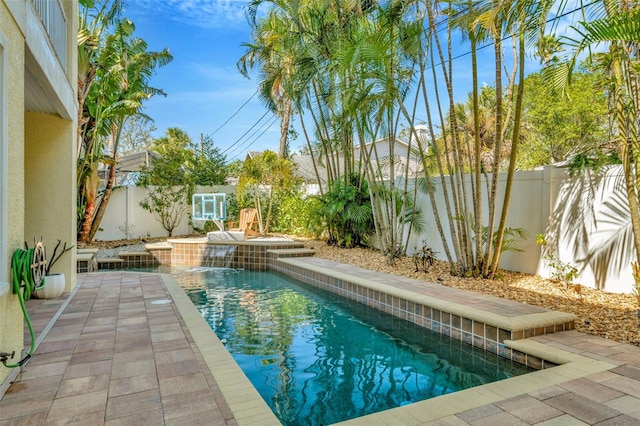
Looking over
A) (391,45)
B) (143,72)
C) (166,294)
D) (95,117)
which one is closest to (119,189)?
(95,117)

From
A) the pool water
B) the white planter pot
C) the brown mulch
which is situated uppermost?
the white planter pot

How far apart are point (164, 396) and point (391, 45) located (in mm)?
6027

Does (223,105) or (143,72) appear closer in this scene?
(143,72)

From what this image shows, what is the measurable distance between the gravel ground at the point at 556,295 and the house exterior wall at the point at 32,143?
5.14 metres

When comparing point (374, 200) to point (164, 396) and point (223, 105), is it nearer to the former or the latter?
point (164, 396)

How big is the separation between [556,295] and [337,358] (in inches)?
131

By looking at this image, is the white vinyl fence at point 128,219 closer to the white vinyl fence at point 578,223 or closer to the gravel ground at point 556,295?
the gravel ground at point 556,295

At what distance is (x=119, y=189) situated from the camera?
12961mm

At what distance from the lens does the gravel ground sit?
4.20m

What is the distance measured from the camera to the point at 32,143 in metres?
5.33

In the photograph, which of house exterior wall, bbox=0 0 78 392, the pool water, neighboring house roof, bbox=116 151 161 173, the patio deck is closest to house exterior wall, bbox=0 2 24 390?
house exterior wall, bbox=0 0 78 392

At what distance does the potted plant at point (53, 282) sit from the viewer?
17.0 feet

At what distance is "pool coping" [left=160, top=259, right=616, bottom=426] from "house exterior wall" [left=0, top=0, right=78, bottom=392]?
1.42m

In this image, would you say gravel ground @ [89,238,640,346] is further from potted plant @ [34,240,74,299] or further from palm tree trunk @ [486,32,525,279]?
potted plant @ [34,240,74,299]
